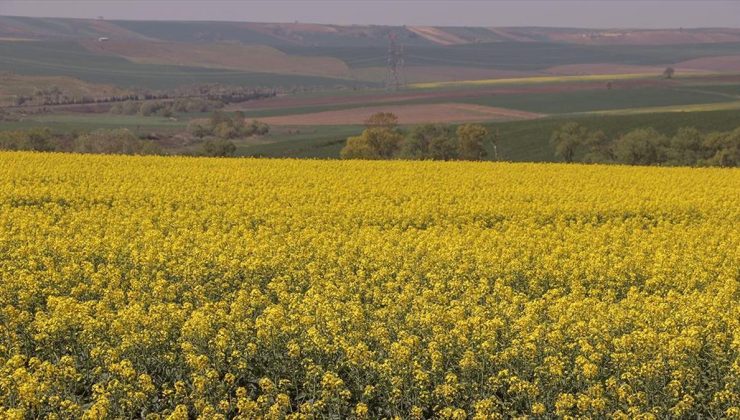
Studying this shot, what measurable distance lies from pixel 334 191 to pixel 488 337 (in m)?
18.0

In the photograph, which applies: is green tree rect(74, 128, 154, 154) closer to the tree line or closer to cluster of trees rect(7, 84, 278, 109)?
the tree line

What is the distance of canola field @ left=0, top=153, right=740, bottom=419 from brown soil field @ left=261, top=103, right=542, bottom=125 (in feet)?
367

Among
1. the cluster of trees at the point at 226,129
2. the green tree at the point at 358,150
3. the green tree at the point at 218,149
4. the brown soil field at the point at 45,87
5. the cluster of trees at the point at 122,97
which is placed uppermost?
the green tree at the point at 358,150

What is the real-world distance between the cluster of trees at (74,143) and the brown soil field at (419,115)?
70037mm

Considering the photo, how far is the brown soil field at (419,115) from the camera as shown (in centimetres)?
13950

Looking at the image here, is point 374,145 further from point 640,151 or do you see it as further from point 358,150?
point 640,151

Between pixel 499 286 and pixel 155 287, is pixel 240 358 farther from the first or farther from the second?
pixel 499 286

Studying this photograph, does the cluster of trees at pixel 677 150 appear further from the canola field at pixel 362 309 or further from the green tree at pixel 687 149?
the canola field at pixel 362 309

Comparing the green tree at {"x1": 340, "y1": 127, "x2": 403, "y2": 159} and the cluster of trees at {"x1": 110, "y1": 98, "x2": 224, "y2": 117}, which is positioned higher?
the green tree at {"x1": 340, "y1": 127, "x2": 403, "y2": 159}

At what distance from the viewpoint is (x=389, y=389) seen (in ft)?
36.8

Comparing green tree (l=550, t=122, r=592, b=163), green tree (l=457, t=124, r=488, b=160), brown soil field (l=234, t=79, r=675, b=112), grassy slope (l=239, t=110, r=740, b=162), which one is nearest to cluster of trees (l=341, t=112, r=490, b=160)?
green tree (l=457, t=124, r=488, b=160)

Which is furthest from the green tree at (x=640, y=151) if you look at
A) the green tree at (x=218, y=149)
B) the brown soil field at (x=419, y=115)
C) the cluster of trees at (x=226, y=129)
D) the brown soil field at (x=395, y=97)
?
the brown soil field at (x=395, y=97)

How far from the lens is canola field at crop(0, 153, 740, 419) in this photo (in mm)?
10875

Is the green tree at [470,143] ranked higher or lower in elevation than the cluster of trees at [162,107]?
higher
